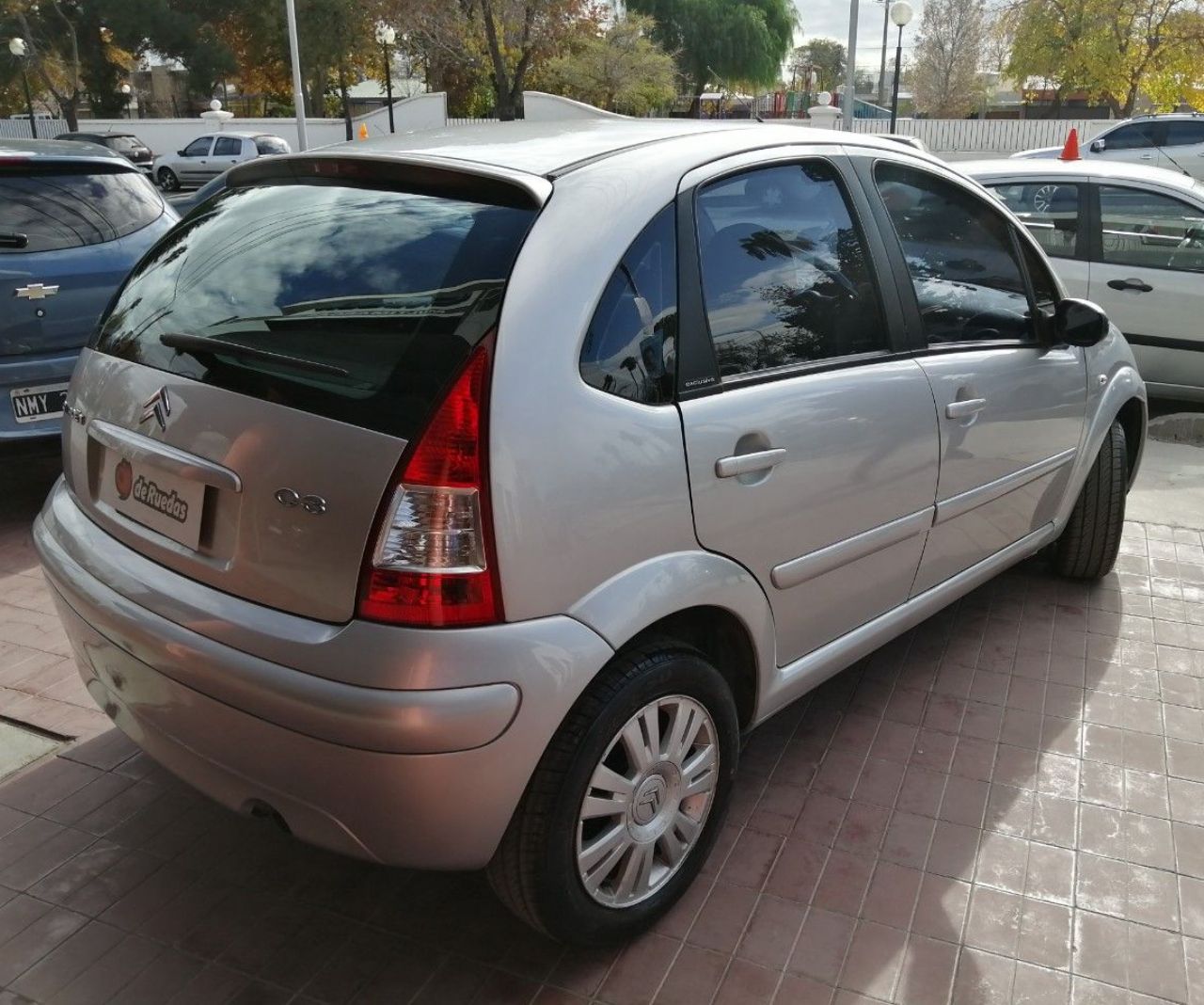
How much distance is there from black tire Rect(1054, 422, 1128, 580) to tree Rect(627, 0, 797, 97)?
53792 mm

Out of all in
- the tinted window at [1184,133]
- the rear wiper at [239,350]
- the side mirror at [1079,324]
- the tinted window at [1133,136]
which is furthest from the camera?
the tinted window at [1133,136]

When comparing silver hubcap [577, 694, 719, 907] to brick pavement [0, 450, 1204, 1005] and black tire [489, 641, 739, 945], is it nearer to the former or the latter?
black tire [489, 641, 739, 945]

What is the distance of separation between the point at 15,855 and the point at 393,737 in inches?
58.6

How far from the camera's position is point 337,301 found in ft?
7.39

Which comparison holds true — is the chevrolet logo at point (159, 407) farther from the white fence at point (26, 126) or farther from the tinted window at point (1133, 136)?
the white fence at point (26, 126)

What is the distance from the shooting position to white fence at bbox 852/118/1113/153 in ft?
105

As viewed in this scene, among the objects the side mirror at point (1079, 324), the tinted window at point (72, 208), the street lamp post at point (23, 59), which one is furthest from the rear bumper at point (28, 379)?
the street lamp post at point (23, 59)

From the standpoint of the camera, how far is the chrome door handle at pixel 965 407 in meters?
3.21

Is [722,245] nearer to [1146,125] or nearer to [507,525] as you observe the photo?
[507,525]

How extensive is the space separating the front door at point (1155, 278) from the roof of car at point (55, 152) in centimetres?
592

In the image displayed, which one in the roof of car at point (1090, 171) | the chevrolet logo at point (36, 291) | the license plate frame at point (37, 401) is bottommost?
the license plate frame at point (37, 401)

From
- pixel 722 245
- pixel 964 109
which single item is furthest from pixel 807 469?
pixel 964 109

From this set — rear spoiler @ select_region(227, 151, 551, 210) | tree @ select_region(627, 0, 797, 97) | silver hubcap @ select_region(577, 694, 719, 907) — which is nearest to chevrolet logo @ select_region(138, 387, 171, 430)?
rear spoiler @ select_region(227, 151, 551, 210)

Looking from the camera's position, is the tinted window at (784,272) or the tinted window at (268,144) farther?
the tinted window at (268,144)
